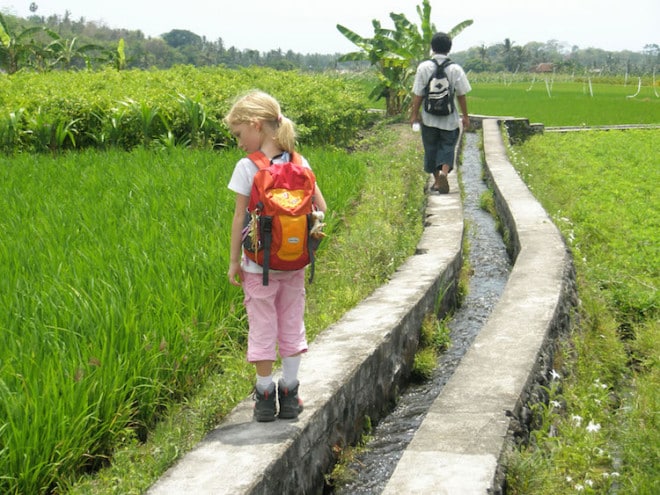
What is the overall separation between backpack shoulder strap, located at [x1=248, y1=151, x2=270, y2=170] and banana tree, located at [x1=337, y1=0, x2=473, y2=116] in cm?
1496

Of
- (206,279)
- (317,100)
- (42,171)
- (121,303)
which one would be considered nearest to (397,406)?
(206,279)

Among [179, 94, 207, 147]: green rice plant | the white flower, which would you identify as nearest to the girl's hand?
the white flower

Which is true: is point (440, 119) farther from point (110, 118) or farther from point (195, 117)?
point (110, 118)

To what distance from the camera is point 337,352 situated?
3.73 metres

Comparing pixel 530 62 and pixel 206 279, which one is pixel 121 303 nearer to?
pixel 206 279

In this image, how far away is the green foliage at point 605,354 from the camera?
3258 millimetres

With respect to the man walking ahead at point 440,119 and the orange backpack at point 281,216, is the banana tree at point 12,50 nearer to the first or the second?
the man walking ahead at point 440,119

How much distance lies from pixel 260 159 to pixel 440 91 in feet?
16.1

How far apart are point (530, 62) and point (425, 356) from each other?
10240 cm

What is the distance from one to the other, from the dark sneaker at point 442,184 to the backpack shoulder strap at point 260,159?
5239 mm

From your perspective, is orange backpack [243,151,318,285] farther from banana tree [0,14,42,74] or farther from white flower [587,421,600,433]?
banana tree [0,14,42,74]

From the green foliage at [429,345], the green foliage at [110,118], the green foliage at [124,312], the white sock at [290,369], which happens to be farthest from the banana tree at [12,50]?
the white sock at [290,369]

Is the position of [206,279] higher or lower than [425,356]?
higher

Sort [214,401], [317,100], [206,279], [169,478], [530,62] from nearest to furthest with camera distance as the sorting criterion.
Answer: [169,478], [214,401], [206,279], [317,100], [530,62]
